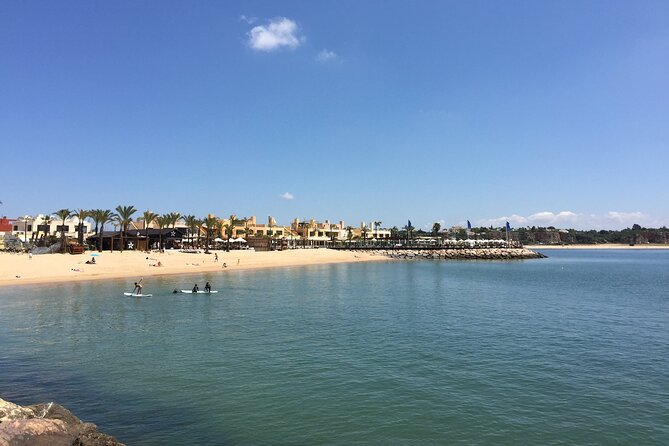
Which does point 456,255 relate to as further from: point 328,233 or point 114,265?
point 114,265

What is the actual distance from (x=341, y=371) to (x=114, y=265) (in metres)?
54.3

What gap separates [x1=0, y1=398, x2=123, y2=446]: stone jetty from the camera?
26.8ft

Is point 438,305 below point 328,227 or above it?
below

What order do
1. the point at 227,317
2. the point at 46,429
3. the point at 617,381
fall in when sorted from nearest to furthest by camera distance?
the point at 46,429 → the point at 617,381 → the point at 227,317

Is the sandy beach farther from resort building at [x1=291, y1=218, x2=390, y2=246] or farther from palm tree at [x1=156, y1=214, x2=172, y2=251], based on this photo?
resort building at [x1=291, y1=218, x2=390, y2=246]

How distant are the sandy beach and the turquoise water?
18.1m

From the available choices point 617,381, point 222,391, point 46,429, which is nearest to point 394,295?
point 617,381

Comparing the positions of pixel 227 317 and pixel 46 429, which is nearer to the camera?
pixel 46 429

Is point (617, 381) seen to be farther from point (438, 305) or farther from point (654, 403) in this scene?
point (438, 305)

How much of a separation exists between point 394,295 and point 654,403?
2942 cm

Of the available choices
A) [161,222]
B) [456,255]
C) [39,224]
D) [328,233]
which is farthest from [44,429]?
[328,233]

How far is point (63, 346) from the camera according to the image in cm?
2119

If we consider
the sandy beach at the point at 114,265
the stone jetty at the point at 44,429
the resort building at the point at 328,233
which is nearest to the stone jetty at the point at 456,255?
the resort building at the point at 328,233

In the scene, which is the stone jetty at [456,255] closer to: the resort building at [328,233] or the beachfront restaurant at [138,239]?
the resort building at [328,233]
